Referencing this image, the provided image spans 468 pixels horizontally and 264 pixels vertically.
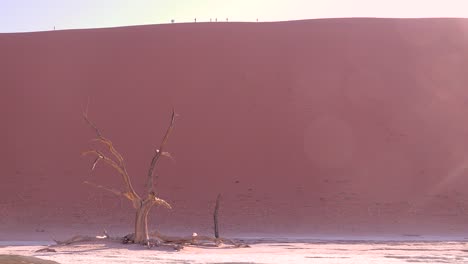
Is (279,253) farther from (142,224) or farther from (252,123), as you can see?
(252,123)

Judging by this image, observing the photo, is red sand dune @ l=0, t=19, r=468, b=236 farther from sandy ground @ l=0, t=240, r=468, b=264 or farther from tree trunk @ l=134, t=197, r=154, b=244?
tree trunk @ l=134, t=197, r=154, b=244

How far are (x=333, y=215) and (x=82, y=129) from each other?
387 inches

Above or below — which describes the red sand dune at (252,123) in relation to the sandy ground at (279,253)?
above

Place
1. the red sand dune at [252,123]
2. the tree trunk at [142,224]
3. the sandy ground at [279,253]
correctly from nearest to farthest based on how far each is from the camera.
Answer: the sandy ground at [279,253]
the tree trunk at [142,224]
the red sand dune at [252,123]

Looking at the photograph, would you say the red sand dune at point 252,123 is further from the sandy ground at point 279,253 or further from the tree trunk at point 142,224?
the tree trunk at point 142,224

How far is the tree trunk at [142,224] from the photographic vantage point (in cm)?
1541

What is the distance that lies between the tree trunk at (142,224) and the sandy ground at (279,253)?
28 cm

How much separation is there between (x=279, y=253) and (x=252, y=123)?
1345 centimetres

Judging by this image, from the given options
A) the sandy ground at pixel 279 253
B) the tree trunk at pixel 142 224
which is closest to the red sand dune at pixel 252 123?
the sandy ground at pixel 279 253

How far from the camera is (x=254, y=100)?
93.2 feet

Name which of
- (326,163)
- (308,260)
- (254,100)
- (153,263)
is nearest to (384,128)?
(326,163)

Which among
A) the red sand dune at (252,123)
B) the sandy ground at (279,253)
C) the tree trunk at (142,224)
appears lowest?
the sandy ground at (279,253)

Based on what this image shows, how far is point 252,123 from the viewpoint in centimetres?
2748

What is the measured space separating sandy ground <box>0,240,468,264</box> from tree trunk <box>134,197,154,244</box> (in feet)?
0.93
